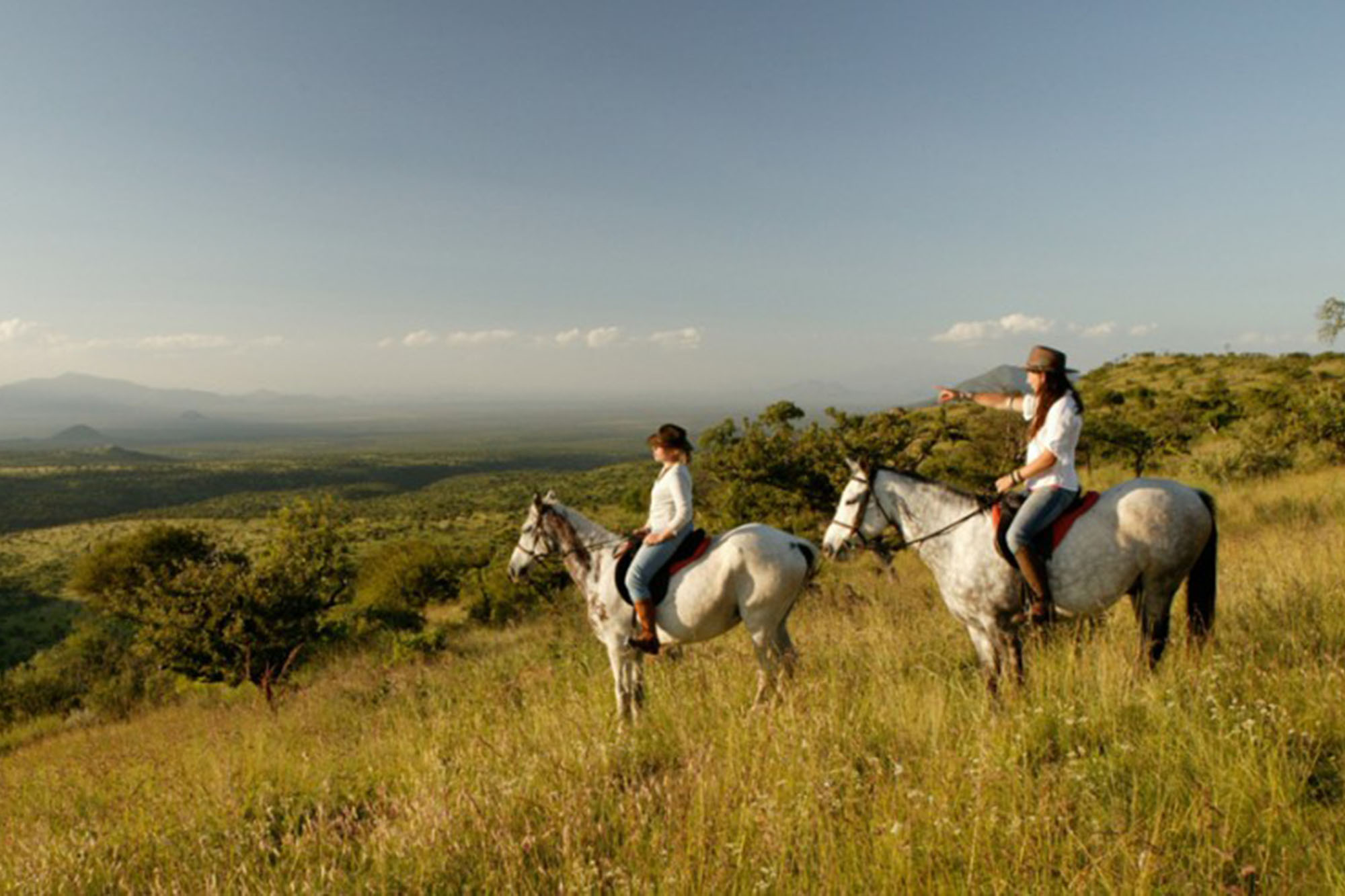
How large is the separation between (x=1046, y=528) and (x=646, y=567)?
3.70 m

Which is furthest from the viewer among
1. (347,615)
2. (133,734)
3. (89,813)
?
(347,615)

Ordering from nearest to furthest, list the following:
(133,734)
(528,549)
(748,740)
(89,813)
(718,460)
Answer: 1. (748,740)
2. (89,813)
3. (528,549)
4. (133,734)
5. (718,460)

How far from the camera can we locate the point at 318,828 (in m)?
3.57

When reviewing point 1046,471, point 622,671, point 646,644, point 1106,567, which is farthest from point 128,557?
point 1106,567

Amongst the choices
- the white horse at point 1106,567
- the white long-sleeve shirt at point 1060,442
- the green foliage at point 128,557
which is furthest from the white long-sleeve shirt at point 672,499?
the green foliage at point 128,557

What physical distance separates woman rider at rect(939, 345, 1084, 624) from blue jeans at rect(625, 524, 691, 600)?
10.4ft

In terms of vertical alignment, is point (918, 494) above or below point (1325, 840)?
above

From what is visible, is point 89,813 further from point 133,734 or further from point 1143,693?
point 133,734

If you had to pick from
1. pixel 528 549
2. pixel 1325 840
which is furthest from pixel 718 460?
pixel 1325 840

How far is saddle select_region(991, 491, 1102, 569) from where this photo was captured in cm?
535

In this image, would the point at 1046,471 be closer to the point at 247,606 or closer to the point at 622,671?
the point at 622,671

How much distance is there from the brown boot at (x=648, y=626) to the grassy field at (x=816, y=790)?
50cm

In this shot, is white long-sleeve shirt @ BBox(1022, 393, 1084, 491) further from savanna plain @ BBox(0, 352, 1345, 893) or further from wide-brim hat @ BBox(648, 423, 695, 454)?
wide-brim hat @ BBox(648, 423, 695, 454)

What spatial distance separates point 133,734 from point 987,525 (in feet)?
69.2
